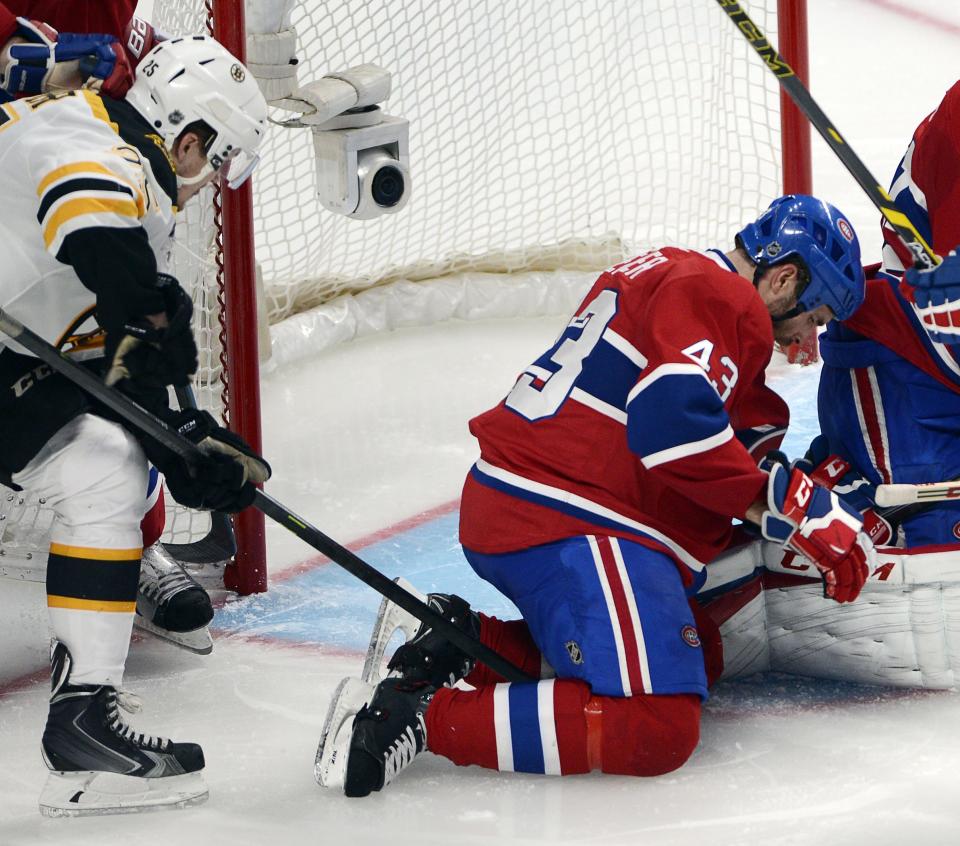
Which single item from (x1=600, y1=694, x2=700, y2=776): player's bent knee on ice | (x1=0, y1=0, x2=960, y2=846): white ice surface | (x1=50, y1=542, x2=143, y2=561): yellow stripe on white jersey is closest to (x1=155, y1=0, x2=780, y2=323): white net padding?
(x1=0, y1=0, x2=960, y2=846): white ice surface

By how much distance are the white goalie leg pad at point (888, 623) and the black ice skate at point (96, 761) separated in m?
0.99

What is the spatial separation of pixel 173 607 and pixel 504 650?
0.62 metres

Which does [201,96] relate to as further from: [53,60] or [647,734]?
[647,734]

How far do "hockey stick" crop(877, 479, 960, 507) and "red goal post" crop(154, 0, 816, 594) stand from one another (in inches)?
71.8

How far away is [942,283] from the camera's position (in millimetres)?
2791

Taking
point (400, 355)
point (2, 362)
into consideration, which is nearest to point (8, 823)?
point (2, 362)

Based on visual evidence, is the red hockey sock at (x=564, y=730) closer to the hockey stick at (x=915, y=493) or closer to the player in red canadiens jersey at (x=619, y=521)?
the player in red canadiens jersey at (x=619, y=521)

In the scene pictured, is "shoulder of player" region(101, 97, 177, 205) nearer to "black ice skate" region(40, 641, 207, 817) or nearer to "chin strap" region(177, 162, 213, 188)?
"chin strap" region(177, 162, 213, 188)

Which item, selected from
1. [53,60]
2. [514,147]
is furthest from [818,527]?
[514,147]

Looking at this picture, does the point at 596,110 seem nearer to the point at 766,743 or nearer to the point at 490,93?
the point at 490,93

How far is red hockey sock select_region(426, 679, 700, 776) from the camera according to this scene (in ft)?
7.84

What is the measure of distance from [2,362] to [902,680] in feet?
4.72

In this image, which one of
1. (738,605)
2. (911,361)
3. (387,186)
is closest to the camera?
(738,605)

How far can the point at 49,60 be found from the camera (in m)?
2.85
